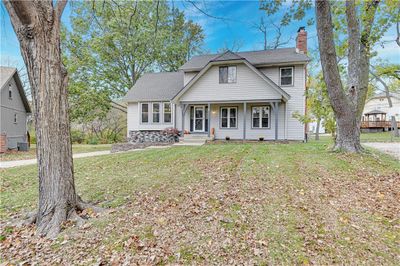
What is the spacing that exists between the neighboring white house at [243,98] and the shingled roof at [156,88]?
221 mm

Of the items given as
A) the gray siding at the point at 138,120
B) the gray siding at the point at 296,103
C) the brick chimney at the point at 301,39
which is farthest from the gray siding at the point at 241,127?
the brick chimney at the point at 301,39

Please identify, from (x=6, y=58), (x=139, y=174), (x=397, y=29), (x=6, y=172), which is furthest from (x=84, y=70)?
(x=397, y=29)

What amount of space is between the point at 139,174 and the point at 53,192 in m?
3.14

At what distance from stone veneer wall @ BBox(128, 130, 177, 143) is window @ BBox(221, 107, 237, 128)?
3831 millimetres

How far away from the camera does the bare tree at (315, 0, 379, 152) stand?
7.81m

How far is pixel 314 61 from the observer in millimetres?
26172

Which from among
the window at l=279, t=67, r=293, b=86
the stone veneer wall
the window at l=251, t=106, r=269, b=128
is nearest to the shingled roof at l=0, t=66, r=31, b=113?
the stone veneer wall

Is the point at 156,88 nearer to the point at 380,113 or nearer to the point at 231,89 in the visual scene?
the point at 231,89

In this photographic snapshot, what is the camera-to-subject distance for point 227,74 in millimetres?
16125

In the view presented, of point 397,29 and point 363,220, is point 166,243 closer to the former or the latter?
point 363,220

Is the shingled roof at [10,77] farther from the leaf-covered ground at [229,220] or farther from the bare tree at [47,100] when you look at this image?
the bare tree at [47,100]

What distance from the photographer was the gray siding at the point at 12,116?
17.7 meters

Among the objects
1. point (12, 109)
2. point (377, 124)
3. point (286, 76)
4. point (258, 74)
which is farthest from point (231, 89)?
point (377, 124)

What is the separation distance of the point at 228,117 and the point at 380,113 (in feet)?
104
